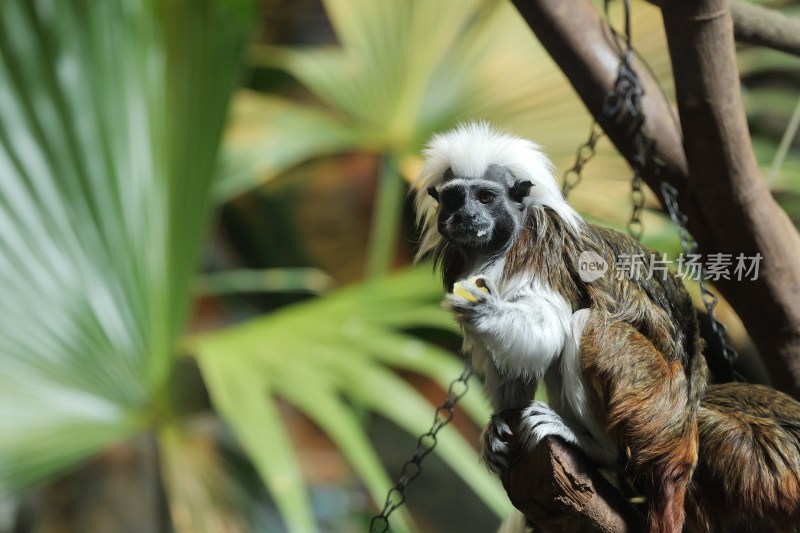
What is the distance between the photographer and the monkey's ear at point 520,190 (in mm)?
1936

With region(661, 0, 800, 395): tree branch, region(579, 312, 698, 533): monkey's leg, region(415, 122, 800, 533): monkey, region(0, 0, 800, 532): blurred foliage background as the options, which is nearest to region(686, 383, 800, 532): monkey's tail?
region(415, 122, 800, 533): monkey

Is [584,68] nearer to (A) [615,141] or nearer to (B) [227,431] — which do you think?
(A) [615,141]

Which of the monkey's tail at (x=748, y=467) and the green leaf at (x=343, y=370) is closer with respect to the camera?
the monkey's tail at (x=748, y=467)

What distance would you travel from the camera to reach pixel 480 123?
2018 millimetres

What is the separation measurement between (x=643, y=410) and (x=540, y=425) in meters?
0.22

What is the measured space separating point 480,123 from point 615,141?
2.01 ft

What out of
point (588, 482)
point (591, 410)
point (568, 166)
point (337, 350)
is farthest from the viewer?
point (568, 166)

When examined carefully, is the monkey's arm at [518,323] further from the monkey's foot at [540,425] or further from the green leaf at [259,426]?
the green leaf at [259,426]

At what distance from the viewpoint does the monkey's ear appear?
1.94 m

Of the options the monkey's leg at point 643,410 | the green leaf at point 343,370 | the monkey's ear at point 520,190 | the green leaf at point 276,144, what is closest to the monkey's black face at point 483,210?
the monkey's ear at point 520,190

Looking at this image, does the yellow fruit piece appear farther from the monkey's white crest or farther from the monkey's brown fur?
the monkey's white crest

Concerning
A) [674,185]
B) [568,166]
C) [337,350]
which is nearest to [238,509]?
[337,350]

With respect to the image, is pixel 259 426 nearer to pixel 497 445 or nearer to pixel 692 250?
pixel 497 445

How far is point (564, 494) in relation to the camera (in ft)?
5.77
